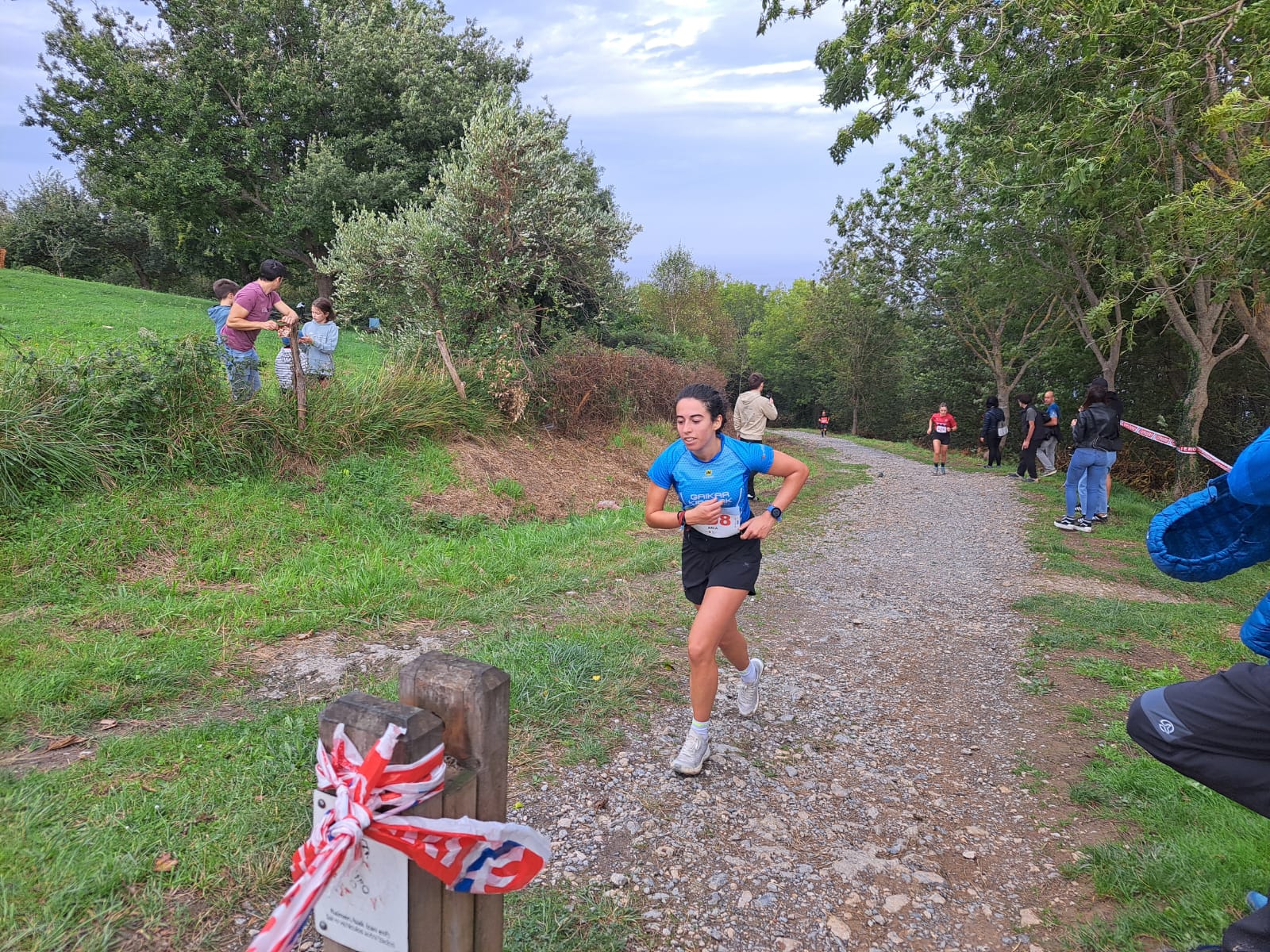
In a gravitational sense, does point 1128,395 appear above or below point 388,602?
above

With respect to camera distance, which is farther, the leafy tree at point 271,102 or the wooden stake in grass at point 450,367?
the leafy tree at point 271,102

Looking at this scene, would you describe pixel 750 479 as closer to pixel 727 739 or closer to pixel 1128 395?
pixel 727 739

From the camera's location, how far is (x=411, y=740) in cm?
146

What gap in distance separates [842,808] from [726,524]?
60.8 inches

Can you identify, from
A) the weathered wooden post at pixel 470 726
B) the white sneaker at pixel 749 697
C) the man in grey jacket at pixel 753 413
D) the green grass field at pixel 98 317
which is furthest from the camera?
the man in grey jacket at pixel 753 413

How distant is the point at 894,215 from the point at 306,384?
21701 millimetres

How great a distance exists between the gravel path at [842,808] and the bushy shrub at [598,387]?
6.72m

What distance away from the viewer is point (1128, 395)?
2081 cm

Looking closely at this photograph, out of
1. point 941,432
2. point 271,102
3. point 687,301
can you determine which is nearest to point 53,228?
point 271,102

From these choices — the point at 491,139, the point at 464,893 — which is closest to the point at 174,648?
the point at 464,893

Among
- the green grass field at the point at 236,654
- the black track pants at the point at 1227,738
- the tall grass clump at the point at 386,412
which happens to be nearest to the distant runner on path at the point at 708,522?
the green grass field at the point at 236,654

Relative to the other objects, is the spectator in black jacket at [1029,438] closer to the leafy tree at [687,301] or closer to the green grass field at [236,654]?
the green grass field at [236,654]

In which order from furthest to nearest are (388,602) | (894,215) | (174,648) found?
(894,215)
(388,602)
(174,648)

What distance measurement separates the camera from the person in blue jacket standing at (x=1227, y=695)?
6.89 ft
